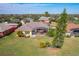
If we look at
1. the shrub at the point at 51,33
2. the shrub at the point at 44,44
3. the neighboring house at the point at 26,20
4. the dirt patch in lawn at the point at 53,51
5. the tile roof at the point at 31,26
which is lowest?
the dirt patch in lawn at the point at 53,51

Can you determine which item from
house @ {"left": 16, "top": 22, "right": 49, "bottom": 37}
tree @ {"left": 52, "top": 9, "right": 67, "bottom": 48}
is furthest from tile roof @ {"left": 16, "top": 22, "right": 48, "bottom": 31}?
tree @ {"left": 52, "top": 9, "right": 67, "bottom": 48}

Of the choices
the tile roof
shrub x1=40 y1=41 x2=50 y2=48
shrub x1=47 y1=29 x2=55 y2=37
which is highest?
the tile roof

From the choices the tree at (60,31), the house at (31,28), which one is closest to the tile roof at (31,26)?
the house at (31,28)

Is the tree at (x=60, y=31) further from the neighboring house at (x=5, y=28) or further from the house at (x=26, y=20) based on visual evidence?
the neighboring house at (x=5, y=28)

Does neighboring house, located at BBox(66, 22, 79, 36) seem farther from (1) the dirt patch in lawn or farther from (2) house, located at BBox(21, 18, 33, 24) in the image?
(2) house, located at BBox(21, 18, 33, 24)

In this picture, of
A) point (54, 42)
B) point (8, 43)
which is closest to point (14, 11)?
point (8, 43)

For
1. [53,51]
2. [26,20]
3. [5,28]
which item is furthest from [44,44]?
[5,28]

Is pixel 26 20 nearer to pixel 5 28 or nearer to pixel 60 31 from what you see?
pixel 5 28
